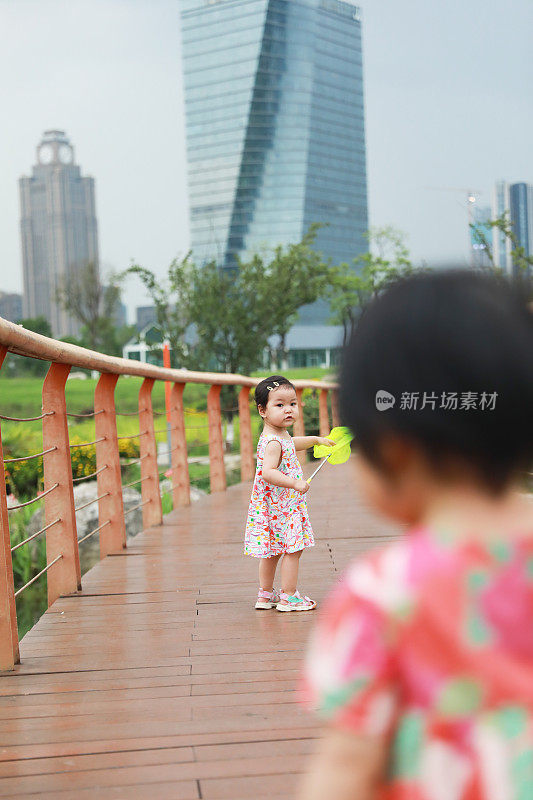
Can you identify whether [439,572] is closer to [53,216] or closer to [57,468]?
[57,468]

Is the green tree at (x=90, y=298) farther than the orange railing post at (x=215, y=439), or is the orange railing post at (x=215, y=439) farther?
the green tree at (x=90, y=298)

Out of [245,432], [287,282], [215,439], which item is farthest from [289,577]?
[287,282]

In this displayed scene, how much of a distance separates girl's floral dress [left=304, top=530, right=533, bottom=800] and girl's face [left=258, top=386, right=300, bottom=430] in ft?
9.20

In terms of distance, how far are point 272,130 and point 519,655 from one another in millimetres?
112013

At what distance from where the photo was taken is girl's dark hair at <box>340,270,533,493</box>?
956mm

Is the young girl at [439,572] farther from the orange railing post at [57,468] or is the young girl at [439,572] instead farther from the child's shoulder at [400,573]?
the orange railing post at [57,468]

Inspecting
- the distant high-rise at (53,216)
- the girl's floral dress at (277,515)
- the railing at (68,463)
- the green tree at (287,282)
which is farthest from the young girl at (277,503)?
the distant high-rise at (53,216)

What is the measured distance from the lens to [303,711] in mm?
2385

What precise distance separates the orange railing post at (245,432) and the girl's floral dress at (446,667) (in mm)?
7358

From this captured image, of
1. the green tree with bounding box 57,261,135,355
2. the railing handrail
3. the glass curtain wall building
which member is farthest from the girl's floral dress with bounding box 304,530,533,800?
the glass curtain wall building

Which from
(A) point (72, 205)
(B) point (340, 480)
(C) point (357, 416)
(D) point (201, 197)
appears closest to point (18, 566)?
(B) point (340, 480)

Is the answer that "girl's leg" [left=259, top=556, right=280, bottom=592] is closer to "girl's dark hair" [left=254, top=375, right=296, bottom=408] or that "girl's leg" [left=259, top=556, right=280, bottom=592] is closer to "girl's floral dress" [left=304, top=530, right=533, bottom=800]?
"girl's dark hair" [left=254, top=375, right=296, bottom=408]

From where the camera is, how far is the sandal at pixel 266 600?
3.62 meters

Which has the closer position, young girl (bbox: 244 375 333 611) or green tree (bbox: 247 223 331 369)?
young girl (bbox: 244 375 333 611)
